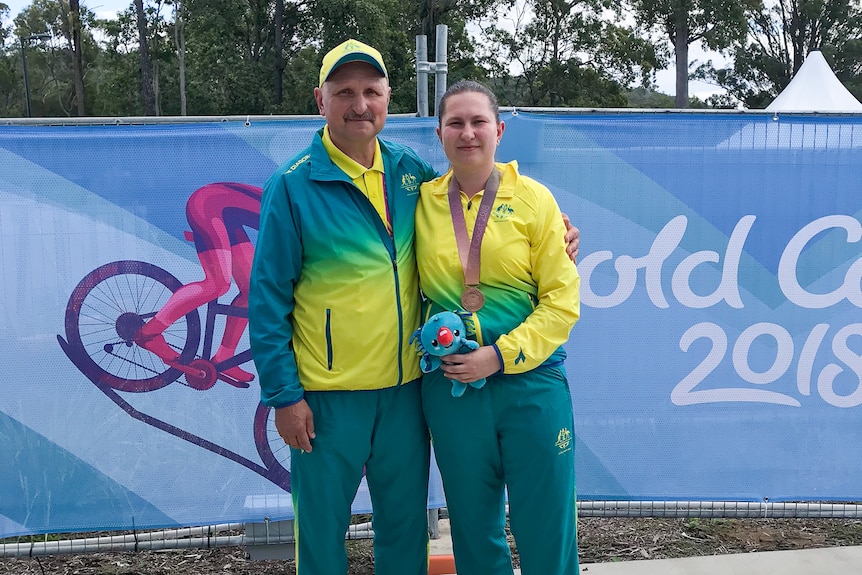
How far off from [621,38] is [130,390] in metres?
42.1

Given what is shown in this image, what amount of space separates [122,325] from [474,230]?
1.78 meters

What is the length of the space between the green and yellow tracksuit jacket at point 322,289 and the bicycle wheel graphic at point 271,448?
108cm

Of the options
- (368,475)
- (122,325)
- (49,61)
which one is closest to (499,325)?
(368,475)

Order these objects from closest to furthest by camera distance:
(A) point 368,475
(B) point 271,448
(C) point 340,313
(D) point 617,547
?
(C) point 340,313 → (A) point 368,475 → (B) point 271,448 → (D) point 617,547

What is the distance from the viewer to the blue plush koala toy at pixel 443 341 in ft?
7.68

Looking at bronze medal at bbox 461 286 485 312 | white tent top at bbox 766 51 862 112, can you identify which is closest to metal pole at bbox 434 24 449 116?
bronze medal at bbox 461 286 485 312

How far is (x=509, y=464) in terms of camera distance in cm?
254

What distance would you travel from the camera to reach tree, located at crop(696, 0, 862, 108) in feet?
143

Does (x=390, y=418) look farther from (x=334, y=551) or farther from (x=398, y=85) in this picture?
(x=398, y=85)

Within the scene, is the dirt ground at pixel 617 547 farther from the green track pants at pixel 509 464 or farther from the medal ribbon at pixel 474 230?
the medal ribbon at pixel 474 230

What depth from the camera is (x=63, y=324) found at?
133 inches

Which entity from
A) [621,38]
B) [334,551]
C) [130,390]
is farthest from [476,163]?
[621,38]

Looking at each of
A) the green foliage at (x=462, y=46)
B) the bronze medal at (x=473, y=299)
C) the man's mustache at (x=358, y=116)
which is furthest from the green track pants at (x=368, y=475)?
the green foliage at (x=462, y=46)

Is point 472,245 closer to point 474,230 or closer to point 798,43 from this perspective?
point 474,230
